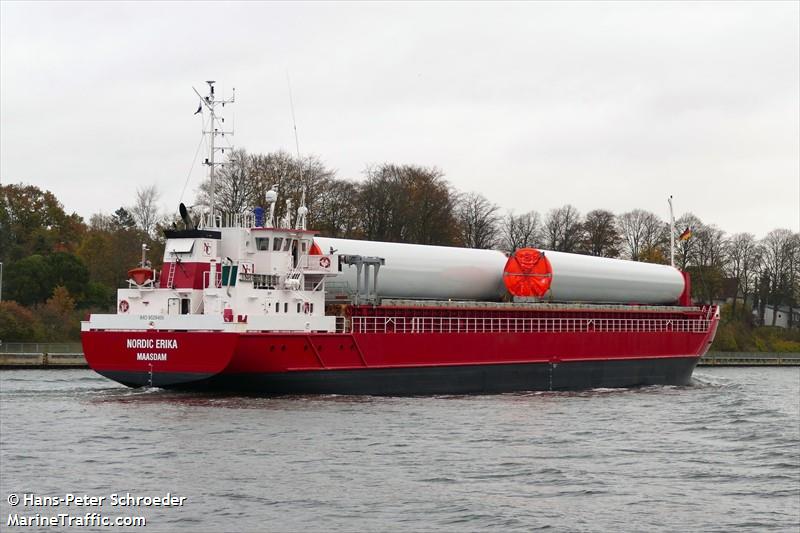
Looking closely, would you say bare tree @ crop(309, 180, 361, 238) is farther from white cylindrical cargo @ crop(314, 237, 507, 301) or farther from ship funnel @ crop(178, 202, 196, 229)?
ship funnel @ crop(178, 202, 196, 229)

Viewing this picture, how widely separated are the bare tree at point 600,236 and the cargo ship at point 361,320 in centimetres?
4938

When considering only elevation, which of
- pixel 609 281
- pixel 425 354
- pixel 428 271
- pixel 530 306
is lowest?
pixel 425 354

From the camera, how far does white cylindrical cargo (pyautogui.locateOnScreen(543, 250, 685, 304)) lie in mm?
49344

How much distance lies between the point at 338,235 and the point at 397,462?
56044 mm

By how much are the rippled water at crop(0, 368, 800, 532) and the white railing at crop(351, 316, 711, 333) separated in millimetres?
3069

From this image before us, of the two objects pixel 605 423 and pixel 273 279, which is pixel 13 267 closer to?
pixel 273 279

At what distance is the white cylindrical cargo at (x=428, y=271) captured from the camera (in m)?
42.6

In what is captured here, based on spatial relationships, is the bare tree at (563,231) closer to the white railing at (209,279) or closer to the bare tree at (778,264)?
the bare tree at (778,264)

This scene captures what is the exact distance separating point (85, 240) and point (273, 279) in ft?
164

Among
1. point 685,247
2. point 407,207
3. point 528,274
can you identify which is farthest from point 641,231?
point 528,274

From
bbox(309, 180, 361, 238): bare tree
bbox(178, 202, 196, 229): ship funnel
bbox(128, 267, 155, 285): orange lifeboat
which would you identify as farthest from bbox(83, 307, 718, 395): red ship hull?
bbox(309, 180, 361, 238): bare tree

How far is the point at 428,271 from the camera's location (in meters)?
44.6

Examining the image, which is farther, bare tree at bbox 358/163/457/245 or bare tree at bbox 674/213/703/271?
bare tree at bbox 674/213/703/271

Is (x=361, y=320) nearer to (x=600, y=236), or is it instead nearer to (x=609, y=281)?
(x=609, y=281)
